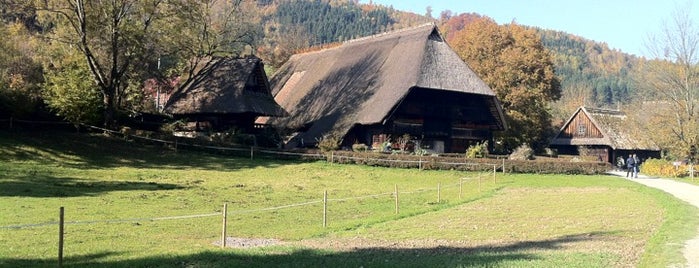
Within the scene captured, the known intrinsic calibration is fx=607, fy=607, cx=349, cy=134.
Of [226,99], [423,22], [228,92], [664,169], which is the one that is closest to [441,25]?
[423,22]

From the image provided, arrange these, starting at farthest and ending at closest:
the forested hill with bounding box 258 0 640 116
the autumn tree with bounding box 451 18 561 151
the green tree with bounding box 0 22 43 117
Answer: the forested hill with bounding box 258 0 640 116
the autumn tree with bounding box 451 18 561 151
the green tree with bounding box 0 22 43 117

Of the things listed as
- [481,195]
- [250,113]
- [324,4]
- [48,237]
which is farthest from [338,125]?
[324,4]

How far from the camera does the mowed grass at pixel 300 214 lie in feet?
37.9

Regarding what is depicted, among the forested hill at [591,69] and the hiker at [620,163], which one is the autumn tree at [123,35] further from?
the forested hill at [591,69]

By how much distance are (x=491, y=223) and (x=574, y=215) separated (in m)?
3.27

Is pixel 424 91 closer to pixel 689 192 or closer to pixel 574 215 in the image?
pixel 689 192

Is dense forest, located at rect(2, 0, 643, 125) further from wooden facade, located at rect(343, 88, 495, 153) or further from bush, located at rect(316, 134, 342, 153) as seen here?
bush, located at rect(316, 134, 342, 153)

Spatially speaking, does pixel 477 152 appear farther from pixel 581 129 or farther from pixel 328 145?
pixel 581 129

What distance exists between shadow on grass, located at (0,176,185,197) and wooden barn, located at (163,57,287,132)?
55.2 ft

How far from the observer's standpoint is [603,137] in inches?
2233

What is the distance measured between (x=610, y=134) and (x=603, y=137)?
2.59ft

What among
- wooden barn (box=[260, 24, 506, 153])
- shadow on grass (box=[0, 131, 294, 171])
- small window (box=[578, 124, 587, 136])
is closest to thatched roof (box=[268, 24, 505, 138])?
wooden barn (box=[260, 24, 506, 153])

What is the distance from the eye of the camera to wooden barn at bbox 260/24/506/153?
4284cm

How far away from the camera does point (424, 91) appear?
44.9 metres
